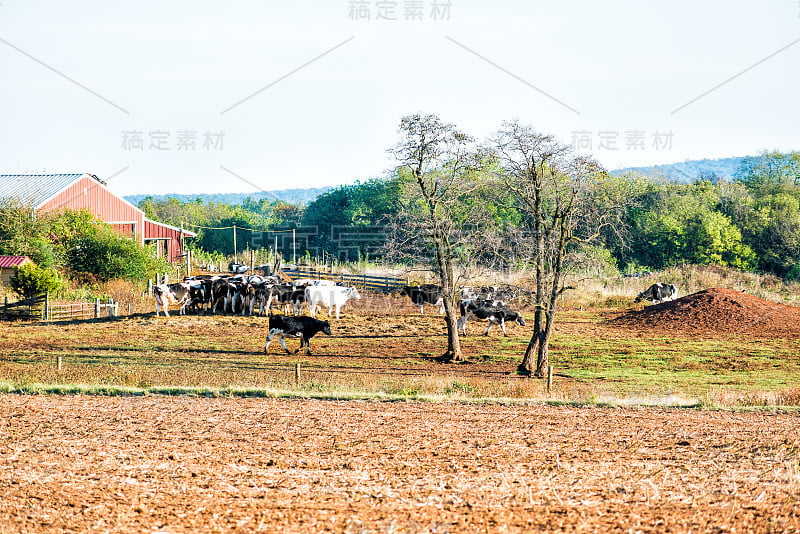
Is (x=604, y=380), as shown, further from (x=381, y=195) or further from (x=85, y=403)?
(x=381, y=195)

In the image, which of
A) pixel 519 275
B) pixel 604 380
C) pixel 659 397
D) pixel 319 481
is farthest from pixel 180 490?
pixel 519 275

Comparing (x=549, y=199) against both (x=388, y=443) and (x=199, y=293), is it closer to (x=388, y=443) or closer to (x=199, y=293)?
(x=388, y=443)

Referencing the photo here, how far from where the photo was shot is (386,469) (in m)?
9.67

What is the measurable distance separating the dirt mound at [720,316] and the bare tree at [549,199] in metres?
11.1

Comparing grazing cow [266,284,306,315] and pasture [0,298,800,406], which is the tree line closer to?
grazing cow [266,284,306,315]

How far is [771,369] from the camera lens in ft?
71.2

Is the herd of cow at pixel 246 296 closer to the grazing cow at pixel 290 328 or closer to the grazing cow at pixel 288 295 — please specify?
the grazing cow at pixel 288 295

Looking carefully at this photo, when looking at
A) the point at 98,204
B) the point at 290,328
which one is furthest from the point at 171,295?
the point at 98,204

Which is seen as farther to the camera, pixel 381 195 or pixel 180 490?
pixel 381 195

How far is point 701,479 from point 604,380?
418 inches

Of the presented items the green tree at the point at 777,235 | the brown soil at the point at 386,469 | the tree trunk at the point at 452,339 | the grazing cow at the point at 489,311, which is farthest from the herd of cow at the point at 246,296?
the green tree at the point at 777,235

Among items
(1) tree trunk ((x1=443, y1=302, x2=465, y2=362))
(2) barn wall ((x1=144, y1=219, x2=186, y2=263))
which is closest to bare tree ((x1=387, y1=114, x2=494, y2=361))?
(1) tree trunk ((x1=443, y1=302, x2=465, y2=362))

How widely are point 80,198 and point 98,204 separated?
1.63 m

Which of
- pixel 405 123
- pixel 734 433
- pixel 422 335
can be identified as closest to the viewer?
pixel 734 433
